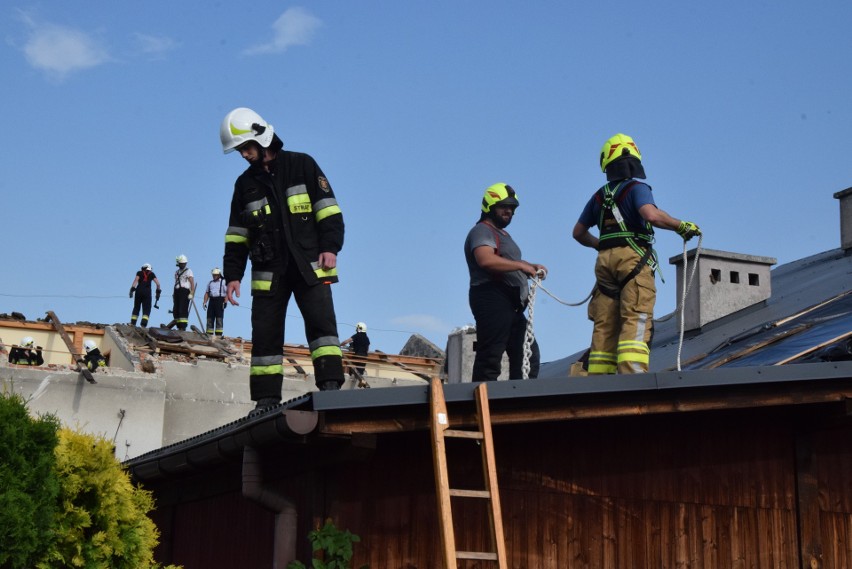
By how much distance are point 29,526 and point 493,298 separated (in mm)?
4191

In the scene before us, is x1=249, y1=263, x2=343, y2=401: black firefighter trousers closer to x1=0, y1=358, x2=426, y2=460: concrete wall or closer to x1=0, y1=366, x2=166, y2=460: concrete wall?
x1=0, y1=358, x2=426, y2=460: concrete wall

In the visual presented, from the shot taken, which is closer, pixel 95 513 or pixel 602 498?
pixel 95 513

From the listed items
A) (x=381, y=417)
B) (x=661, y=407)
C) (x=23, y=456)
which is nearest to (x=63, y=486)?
(x=23, y=456)

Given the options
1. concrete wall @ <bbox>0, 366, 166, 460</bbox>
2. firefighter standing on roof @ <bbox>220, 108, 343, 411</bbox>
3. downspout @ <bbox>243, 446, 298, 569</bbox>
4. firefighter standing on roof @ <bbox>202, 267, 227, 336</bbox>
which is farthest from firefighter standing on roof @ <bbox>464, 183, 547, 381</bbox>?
firefighter standing on roof @ <bbox>202, 267, 227, 336</bbox>

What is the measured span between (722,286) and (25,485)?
1007 cm

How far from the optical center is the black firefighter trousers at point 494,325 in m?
9.61

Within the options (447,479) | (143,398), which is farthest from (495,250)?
(143,398)

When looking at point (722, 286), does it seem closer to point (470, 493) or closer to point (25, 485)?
point (470, 493)

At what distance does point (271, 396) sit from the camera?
8.77 meters

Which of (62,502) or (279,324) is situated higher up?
(279,324)

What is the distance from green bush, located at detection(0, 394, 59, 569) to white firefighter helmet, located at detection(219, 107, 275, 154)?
2.54 m

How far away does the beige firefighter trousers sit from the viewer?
885cm

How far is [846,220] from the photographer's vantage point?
16641 millimetres

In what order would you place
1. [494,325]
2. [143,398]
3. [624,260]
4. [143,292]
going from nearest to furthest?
[624,260], [494,325], [143,398], [143,292]
